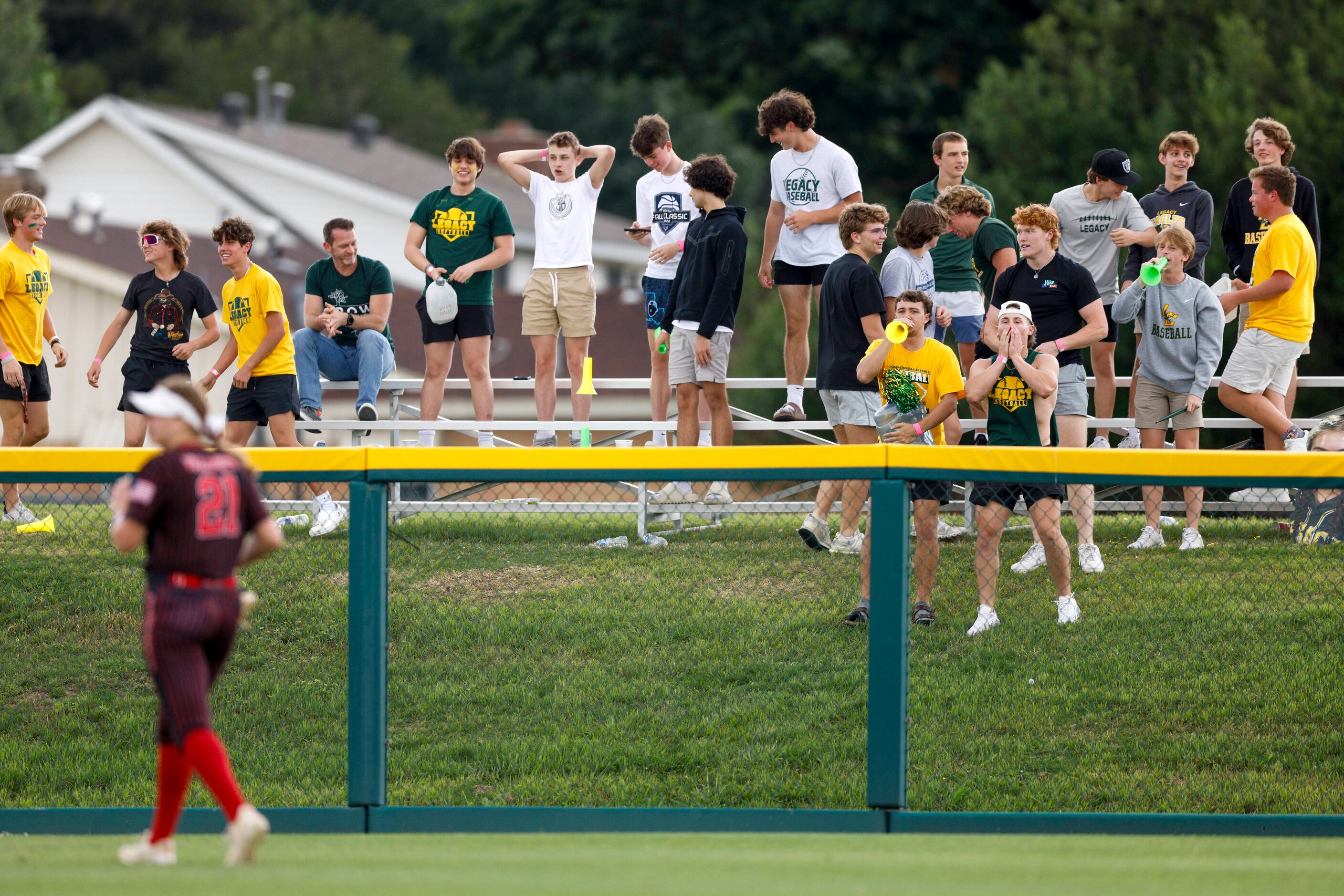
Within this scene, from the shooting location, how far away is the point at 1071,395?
883 cm

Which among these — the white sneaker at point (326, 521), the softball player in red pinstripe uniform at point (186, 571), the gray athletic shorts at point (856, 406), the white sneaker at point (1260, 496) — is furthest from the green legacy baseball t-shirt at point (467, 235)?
the softball player in red pinstripe uniform at point (186, 571)

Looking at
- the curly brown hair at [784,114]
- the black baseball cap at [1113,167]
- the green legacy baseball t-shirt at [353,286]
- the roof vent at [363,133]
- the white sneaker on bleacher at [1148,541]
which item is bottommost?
the white sneaker on bleacher at [1148,541]

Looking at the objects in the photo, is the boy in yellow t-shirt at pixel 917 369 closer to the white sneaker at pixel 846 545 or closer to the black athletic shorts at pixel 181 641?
the white sneaker at pixel 846 545

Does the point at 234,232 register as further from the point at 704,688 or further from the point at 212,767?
the point at 212,767

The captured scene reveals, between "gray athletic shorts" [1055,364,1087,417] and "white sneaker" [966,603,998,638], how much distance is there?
155 cm

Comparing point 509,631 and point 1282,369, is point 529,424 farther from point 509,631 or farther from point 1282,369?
point 1282,369

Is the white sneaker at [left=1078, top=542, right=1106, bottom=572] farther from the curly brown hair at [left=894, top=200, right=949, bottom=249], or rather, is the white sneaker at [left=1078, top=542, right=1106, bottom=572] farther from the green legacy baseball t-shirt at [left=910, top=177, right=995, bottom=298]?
the green legacy baseball t-shirt at [left=910, top=177, right=995, bottom=298]

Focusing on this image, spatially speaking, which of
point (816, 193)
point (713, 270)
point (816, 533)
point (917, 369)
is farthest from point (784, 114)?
point (816, 533)

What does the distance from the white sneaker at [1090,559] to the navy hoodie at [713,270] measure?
99.5 inches

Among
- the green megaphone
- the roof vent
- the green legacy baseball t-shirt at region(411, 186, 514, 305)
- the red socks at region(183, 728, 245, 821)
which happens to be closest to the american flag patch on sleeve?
the red socks at region(183, 728, 245, 821)

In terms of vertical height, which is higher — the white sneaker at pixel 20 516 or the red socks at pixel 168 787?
the white sneaker at pixel 20 516

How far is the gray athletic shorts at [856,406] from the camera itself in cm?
889

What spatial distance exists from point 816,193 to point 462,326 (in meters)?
2.48

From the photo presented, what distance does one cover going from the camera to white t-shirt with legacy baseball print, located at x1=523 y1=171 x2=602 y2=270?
10.5m
